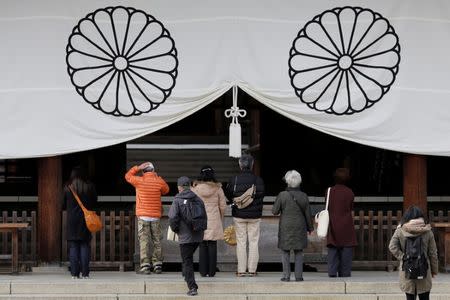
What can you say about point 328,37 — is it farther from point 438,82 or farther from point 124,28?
point 124,28

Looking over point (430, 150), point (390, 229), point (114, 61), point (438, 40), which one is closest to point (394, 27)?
point (438, 40)

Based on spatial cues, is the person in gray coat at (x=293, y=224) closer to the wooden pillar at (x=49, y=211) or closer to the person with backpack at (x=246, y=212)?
the person with backpack at (x=246, y=212)

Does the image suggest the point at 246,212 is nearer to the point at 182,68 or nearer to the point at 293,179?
the point at 293,179

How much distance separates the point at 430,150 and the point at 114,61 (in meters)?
4.86

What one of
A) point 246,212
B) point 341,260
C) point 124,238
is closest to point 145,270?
point 124,238

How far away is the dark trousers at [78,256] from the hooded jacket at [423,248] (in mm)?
5157

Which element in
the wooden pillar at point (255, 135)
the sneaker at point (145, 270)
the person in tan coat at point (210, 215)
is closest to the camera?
the person in tan coat at point (210, 215)

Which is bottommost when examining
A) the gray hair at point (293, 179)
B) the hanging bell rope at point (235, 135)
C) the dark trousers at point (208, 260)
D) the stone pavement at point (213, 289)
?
the stone pavement at point (213, 289)

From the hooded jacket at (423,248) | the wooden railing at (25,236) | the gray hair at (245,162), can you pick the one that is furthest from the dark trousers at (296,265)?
the wooden railing at (25,236)

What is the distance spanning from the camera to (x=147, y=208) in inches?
637

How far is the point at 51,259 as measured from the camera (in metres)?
17.0

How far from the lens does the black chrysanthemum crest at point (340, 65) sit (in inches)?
639

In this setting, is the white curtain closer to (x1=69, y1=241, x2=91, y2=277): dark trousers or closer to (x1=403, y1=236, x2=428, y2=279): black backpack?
(x1=69, y1=241, x2=91, y2=277): dark trousers

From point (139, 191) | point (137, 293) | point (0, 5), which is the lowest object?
point (137, 293)
